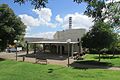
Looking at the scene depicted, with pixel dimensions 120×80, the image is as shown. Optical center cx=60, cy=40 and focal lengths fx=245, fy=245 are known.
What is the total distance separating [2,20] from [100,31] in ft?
49.5

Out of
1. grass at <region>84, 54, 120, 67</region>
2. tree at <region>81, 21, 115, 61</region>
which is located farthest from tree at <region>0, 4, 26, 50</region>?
grass at <region>84, 54, 120, 67</region>

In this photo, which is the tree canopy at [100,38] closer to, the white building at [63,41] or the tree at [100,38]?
the tree at [100,38]

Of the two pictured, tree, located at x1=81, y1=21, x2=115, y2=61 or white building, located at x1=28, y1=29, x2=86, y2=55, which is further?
white building, located at x1=28, y1=29, x2=86, y2=55

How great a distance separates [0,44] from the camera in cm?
3881

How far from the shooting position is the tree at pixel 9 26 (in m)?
37.5

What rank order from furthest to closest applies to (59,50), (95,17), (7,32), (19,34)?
(59,50)
(19,34)
(7,32)
(95,17)

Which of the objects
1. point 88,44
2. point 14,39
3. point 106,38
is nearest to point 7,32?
point 14,39

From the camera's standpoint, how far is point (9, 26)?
38000 millimetres

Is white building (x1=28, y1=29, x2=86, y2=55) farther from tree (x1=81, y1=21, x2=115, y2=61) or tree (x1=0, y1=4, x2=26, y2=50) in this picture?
tree (x1=81, y1=21, x2=115, y2=61)

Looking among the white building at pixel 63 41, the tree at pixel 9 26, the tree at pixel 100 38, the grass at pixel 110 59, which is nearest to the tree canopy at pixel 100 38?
the tree at pixel 100 38

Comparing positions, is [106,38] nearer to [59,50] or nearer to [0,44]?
[0,44]

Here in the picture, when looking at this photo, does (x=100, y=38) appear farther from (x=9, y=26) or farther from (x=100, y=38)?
(x=9, y=26)

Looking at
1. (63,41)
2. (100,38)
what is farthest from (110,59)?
(63,41)

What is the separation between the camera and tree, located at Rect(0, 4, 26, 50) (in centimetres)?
3747
